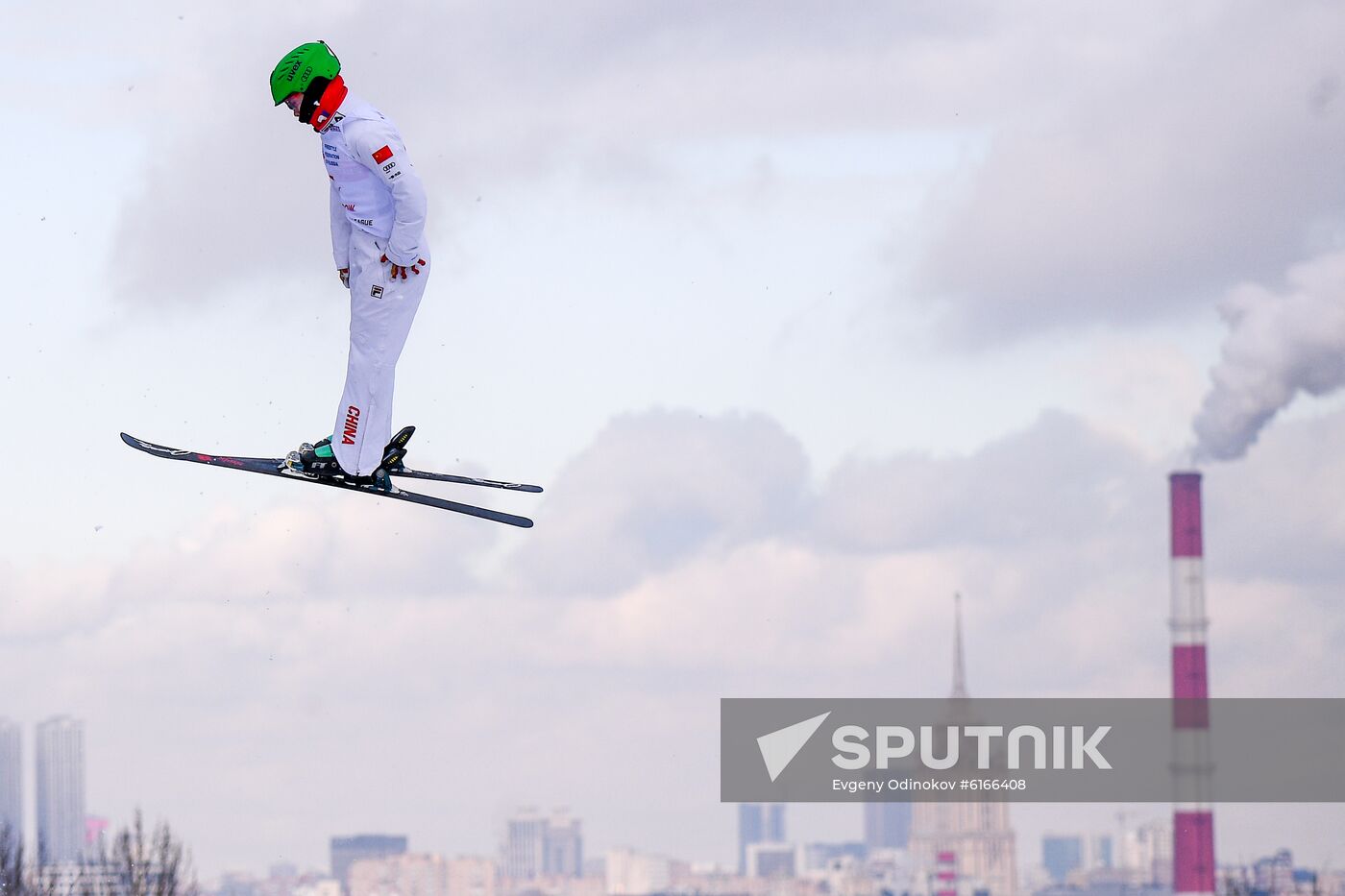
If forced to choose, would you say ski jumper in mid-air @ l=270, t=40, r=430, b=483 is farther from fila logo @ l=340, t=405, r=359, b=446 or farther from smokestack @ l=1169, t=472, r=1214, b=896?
smokestack @ l=1169, t=472, r=1214, b=896

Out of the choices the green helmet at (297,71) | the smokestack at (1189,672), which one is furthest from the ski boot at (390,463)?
the smokestack at (1189,672)

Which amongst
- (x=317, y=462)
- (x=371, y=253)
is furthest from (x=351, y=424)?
(x=371, y=253)

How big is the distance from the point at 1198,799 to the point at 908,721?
44.4m

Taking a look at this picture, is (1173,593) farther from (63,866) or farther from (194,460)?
(194,460)

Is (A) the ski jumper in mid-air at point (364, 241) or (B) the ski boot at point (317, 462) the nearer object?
(A) the ski jumper in mid-air at point (364, 241)

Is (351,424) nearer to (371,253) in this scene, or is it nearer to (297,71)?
(371,253)

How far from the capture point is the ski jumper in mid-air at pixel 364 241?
Answer: 16016 millimetres

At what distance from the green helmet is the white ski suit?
1.22 ft

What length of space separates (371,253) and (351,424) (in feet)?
4.95

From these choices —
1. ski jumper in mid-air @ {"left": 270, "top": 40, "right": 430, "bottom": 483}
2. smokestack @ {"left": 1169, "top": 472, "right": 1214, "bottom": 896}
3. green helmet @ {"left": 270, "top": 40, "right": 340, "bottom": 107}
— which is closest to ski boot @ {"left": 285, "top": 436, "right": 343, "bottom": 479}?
ski jumper in mid-air @ {"left": 270, "top": 40, "right": 430, "bottom": 483}

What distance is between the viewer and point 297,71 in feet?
51.9

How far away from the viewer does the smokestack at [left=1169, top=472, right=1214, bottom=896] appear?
328 ft

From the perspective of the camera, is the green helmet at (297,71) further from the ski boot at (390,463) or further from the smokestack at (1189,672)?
Answer: the smokestack at (1189,672)

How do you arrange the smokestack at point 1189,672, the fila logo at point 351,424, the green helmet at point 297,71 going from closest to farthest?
the green helmet at point 297,71 → the fila logo at point 351,424 → the smokestack at point 1189,672
